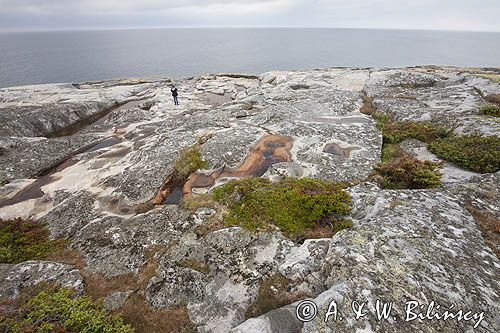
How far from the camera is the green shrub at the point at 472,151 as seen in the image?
40.3ft

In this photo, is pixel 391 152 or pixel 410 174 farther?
pixel 391 152

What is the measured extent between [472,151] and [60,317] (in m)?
18.9

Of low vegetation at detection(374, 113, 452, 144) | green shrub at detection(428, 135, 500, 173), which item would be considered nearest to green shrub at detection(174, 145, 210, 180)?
low vegetation at detection(374, 113, 452, 144)

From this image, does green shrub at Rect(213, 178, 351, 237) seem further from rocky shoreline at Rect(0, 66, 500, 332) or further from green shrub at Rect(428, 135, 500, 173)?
green shrub at Rect(428, 135, 500, 173)

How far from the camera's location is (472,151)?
13.1 metres

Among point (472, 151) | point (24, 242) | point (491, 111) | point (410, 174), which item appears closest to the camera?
point (24, 242)

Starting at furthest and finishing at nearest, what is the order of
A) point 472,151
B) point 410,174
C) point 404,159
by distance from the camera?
point 404,159, point 472,151, point 410,174

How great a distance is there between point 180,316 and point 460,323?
7.24 meters

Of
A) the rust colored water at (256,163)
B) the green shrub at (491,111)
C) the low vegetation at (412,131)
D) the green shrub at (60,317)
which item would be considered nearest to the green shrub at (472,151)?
the low vegetation at (412,131)

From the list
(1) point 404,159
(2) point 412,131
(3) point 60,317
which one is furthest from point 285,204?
(2) point 412,131

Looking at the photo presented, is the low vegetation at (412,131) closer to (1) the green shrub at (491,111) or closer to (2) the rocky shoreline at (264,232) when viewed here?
(2) the rocky shoreline at (264,232)

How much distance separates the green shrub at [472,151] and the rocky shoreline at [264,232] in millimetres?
599

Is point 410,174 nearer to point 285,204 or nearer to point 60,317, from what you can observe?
point 285,204

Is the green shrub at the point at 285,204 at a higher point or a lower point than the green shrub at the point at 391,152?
higher
